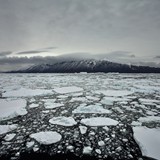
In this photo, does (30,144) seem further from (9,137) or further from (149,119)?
(149,119)

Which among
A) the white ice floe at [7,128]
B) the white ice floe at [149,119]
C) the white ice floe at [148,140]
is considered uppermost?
the white ice floe at [7,128]

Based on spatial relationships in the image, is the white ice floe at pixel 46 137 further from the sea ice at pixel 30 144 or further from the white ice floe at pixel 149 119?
the white ice floe at pixel 149 119

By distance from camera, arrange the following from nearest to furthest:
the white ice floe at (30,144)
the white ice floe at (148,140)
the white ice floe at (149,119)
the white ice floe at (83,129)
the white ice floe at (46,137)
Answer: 1. the white ice floe at (148,140)
2. the white ice floe at (30,144)
3. the white ice floe at (46,137)
4. the white ice floe at (83,129)
5. the white ice floe at (149,119)

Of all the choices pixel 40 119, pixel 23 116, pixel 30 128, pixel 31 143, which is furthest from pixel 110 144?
pixel 23 116

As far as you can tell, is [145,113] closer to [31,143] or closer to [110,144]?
[110,144]

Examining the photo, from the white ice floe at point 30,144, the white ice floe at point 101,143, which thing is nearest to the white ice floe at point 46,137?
the white ice floe at point 30,144

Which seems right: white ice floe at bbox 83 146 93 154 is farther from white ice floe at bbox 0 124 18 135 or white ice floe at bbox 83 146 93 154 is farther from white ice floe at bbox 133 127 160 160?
white ice floe at bbox 0 124 18 135

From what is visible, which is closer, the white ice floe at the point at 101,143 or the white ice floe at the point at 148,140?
the white ice floe at the point at 148,140

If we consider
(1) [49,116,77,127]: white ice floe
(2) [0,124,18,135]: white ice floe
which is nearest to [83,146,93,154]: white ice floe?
(1) [49,116,77,127]: white ice floe
